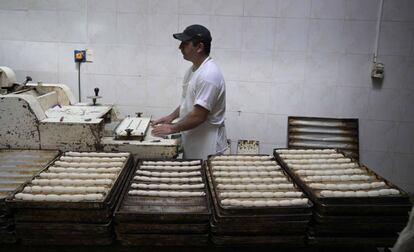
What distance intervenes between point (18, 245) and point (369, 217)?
158 centimetres

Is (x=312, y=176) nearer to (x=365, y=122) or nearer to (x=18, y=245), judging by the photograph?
(x=18, y=245)

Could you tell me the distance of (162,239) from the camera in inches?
58.9

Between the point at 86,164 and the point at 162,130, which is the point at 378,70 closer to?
the point at 162,130

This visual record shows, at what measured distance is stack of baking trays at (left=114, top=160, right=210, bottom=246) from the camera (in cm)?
148

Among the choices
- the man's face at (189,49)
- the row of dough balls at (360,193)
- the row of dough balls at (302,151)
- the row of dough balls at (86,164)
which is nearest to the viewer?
the row of dough balls at (360,193)

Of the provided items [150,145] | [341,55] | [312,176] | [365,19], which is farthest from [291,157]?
[365,19]

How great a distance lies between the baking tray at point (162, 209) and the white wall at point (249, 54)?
2.28 meters

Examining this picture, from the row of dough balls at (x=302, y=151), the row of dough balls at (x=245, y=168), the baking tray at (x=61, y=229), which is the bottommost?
the baking tray at (x=61, y=229)

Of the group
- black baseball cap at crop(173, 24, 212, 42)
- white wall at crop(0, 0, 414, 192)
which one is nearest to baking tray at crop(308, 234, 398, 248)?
black baseball cap at crop(173, 24, 212, 42)

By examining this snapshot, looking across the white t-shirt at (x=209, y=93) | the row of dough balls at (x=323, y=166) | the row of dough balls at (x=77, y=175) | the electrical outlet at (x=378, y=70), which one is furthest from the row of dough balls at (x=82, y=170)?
the electrical outlet at (x=378, y=70)

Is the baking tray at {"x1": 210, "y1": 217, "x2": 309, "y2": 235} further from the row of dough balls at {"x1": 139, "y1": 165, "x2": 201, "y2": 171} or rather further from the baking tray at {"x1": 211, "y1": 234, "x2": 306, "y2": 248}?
the row of dough balls at {"x1": 139, "y1": 165, "x2": 201, "y2": 171}

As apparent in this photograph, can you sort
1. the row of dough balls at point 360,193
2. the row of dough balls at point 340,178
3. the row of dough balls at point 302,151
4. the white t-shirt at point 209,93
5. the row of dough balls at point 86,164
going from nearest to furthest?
the row of dough balls at point 360,193
the row of dough balls at point 340,178
the row of dough balls at point 86,164
the row of dough balls at point 302,151
the white t-shirt at point 209,93

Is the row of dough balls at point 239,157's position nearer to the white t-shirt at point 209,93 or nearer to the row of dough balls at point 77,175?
the white t-shirt at point 209,93

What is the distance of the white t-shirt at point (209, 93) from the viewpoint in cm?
254
